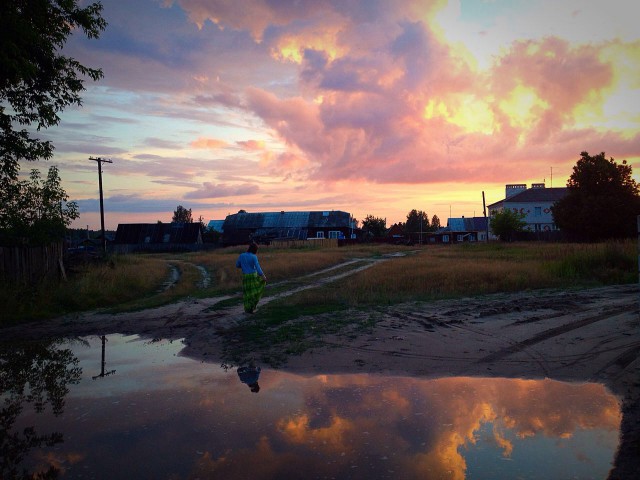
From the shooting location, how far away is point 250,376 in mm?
6887

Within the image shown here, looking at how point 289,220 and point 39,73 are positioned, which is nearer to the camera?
point 39,73

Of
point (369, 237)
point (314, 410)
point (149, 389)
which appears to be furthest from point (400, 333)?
point (369, 237)

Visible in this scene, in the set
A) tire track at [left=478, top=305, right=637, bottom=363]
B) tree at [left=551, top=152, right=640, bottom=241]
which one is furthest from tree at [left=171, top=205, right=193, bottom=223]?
tire track at [left=478, top=305, right=637, bottom=363]

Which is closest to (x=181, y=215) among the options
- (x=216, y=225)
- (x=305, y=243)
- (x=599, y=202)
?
(x=216, y=225)

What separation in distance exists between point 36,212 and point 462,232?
8398 centimetres

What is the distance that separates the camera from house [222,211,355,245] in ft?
254

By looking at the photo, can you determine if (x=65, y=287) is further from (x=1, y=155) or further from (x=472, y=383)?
(x=472, y=383)

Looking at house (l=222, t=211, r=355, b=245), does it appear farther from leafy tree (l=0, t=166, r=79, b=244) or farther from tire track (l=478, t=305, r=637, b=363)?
tire track (l=478, t=305, r=637, b=363)

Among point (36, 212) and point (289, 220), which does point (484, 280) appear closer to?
point (36, 212)

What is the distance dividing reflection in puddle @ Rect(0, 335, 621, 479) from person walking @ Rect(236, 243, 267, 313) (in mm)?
4735

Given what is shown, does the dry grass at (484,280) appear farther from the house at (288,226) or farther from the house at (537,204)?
the house at (288,226)

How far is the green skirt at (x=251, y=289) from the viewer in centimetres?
1171

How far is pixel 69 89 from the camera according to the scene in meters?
12.4

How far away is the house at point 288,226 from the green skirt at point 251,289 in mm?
63486
